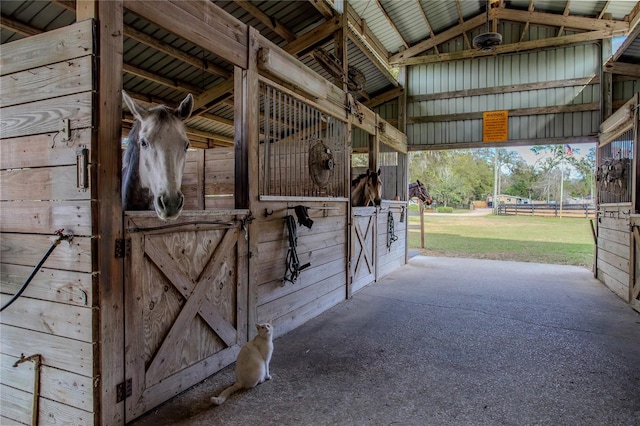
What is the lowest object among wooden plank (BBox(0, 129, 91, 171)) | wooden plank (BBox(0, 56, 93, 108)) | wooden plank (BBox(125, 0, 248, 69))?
wooden plank (BBox(0, 129, 91, 171))

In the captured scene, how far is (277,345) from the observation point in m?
3.15

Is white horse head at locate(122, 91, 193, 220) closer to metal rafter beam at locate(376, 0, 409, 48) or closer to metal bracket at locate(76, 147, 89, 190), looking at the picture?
metal bracket at locate(76, 147, 89, 190)

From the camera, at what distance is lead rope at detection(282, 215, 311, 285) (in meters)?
3.39

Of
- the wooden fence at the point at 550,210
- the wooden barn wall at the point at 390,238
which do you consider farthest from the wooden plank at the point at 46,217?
the wooden fence at the point at 550,210

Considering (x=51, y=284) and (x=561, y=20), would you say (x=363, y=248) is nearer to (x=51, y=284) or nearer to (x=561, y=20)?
(x=51, y=284)

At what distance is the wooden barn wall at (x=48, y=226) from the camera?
68.6 inches

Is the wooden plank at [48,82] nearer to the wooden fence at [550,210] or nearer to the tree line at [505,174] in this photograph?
the tree line at [505,174]

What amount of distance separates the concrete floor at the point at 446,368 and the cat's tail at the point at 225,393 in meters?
0.03

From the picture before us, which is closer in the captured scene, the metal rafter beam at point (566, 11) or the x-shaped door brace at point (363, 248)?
the x-shaped door brace at point (363, 248)

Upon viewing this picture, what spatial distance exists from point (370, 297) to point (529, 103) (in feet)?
17.7

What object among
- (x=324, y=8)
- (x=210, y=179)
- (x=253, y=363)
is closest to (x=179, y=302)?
(x=253, y=363)

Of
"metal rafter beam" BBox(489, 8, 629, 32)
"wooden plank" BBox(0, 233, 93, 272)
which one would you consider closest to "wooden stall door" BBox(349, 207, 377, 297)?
"wooden plank" BBox(0, 233, 93, 272)

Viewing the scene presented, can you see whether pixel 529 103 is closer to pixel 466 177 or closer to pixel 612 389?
pixel 612 389

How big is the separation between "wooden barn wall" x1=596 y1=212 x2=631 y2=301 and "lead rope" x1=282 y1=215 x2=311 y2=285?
444 cm
